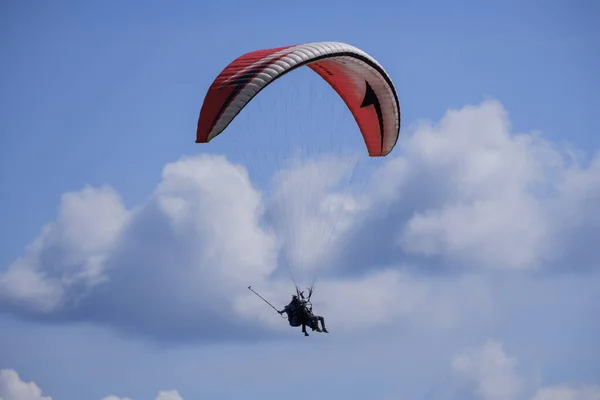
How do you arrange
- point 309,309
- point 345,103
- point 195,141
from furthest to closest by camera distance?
point 345,103
point 309,309
point 195,141

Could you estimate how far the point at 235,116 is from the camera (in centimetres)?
6719

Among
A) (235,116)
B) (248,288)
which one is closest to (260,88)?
(235,116)

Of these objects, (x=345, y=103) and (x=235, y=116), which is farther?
(x=345, y=103)

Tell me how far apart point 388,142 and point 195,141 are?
532 inches

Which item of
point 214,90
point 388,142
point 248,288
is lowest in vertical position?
point 248,288

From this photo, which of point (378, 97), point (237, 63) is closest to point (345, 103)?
point (378, 97)

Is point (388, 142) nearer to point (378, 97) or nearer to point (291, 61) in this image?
point (378, 97)

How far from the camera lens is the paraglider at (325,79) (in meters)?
67.5

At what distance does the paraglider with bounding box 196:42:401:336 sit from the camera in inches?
2657

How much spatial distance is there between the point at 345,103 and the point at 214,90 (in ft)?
36.3

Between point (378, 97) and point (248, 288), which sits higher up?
point (378, 97)

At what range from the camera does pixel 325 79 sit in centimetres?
7794

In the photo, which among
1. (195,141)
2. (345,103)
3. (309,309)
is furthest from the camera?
(345,103)

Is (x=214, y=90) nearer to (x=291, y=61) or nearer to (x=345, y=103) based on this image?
(x=291, y=61)
